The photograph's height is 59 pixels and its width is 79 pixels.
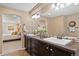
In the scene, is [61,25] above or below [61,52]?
above

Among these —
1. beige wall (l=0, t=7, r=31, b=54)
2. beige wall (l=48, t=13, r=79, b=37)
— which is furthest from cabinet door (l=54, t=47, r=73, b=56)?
beige wall (l=0, t=7, r=31, b=54)

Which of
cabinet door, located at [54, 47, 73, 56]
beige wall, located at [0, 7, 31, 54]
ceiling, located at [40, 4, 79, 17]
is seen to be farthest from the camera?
beige wall, located at [0, 7, 31, 54]

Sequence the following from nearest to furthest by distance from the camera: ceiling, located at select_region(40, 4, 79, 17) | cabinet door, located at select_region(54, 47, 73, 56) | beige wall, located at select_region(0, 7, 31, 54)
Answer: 1. cabinet door, located at select_region(54, 47, 73, 56)
2. ceiling, located at select_region(40, 4, 79, 17)
3. beige wall, located at select_region(0, 7, 31, 54)

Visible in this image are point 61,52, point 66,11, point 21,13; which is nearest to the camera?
point 61,52

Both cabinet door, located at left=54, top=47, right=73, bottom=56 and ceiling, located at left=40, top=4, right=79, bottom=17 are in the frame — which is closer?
cabinet door, located at left=54, top=47, right=73, bottom=56

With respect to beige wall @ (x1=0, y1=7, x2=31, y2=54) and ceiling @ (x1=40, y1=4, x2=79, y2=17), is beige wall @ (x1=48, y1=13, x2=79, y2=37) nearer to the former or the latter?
ceiling @ (x1=40, y1=4, x2=79, y2=17)

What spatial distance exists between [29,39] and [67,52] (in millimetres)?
1911

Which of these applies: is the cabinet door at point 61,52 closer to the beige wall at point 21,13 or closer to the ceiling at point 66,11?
the ceiling at point 66,11

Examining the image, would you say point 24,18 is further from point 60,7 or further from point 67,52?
point 67,52

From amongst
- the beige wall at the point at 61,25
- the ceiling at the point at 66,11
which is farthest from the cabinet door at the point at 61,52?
the ceiling at the point at 66,11

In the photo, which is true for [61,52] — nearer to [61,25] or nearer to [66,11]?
[61,25]

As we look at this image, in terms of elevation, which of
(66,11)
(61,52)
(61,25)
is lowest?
(61,52)

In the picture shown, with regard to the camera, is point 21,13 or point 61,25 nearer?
point 61,25

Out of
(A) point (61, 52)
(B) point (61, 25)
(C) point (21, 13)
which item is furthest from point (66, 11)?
(C) point (21, 13)
